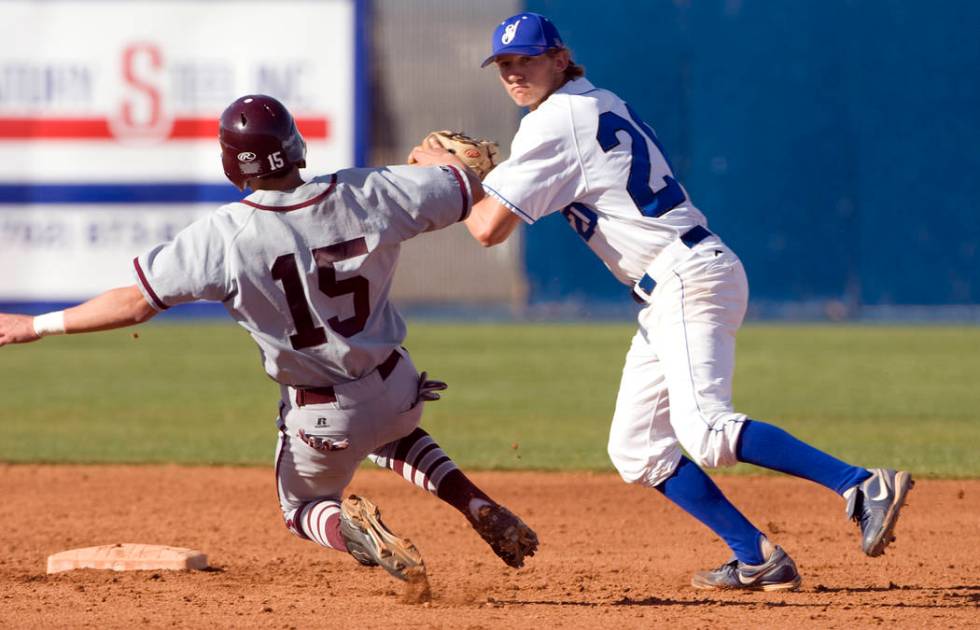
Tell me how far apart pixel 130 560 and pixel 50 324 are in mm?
1302

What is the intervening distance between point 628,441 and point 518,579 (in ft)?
2.11

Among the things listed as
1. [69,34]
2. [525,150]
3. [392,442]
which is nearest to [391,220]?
[525,150]

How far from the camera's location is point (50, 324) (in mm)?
3754

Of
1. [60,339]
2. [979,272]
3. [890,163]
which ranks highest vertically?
[890,163]

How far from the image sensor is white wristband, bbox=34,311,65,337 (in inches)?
147

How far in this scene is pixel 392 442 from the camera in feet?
14.1

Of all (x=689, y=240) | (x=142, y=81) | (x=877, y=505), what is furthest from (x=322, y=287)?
(x=142, y=81)

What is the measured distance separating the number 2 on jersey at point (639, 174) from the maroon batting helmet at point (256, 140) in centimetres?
93

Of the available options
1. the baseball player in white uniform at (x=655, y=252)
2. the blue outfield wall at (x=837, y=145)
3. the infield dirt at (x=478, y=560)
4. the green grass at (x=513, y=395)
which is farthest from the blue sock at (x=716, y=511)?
the blue outfield wall at (x=837, y=145)

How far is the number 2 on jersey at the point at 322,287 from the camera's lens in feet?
12.3

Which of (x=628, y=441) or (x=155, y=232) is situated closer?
(x=628, y=441)

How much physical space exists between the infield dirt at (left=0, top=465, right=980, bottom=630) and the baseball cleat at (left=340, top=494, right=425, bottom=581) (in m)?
0.15

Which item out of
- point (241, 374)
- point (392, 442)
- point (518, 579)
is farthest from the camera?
point (241, 374)

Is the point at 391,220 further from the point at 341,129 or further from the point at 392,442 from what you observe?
the point at 341,129
